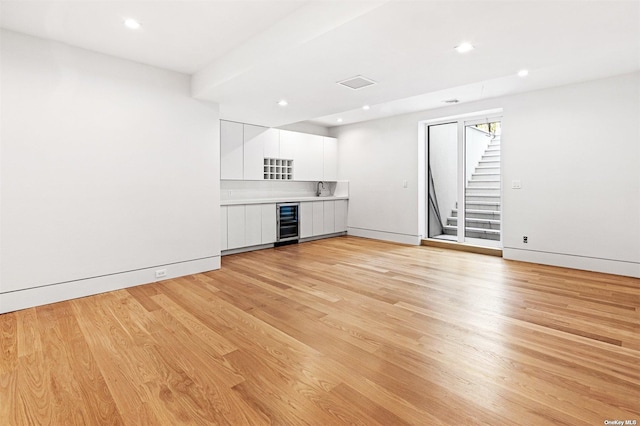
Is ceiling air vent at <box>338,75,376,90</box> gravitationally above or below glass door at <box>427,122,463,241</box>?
above

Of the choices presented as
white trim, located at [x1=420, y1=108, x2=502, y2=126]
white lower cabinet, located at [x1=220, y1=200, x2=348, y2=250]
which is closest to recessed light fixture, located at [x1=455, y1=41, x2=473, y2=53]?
white trim, located at [x1=420, y1=108, x2=502, y2=126]

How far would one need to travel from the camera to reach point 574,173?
4.43 meters

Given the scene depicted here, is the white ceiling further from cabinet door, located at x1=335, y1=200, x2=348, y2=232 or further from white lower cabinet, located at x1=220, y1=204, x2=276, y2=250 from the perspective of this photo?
cabinet door, located at x1=335, y1=200, x2=348, y2=232

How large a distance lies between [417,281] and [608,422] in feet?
7.66

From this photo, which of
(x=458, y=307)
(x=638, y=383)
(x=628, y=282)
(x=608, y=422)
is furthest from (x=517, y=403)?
(x=628, y=282)

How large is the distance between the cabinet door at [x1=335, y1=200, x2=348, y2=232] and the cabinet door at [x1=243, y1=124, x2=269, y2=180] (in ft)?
6.92

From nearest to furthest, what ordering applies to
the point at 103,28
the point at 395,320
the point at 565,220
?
the point at 395,320, the point at 103,28, the point at 565,220

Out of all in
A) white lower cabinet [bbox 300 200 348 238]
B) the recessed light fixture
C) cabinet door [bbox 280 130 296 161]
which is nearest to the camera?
the recessed light fixture

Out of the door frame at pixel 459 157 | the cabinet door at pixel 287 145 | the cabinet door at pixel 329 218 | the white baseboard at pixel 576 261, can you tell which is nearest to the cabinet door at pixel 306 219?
the cabinet door at pixel 329 218

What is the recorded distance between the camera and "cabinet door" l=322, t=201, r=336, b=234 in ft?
22.8

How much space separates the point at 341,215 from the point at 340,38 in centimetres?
511

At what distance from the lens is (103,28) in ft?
9.37

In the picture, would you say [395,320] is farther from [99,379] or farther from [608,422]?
[99,379]

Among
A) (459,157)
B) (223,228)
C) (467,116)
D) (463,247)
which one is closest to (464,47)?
(467,116)
